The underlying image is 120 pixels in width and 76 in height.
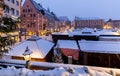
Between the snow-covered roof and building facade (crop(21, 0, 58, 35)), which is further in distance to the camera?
building facade (crop(21, 0, 58, 35))

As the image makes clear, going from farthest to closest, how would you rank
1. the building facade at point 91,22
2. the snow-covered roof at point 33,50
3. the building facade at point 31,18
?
the building facade at point 91,22, the building facade at point 31,18, the snow-covered roof at point 33,50

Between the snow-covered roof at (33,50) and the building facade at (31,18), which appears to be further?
the building facade at (31,18)

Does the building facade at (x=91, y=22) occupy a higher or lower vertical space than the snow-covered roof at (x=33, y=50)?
higher

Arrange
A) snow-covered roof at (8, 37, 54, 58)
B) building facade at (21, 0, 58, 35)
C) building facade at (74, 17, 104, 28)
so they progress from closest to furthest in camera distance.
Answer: snow-covered roof at (8, 37, 54, 58) < building facade at (21, 0, 58, 35) < building facade at (74, 17, 104, 28)

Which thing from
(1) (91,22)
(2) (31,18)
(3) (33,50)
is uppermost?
(2) (31,18)

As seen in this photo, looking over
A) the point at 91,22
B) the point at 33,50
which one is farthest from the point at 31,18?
the point at 91,22

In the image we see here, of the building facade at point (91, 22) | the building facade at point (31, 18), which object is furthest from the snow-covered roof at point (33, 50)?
the building facade at point (91, 22)

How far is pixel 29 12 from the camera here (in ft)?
192

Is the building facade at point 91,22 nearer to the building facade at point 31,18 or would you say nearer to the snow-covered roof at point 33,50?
the building facade at point 31,18

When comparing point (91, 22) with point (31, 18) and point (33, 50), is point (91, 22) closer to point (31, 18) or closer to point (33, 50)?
point (31, 18)

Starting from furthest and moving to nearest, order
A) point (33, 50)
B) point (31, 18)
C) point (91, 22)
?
1. point (91, 22)
2. point (31, 18)
3. point (33, 50)

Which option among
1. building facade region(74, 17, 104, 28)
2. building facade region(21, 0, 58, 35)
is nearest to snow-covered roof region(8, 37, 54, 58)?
building facade region(21, 0, 58, 35)

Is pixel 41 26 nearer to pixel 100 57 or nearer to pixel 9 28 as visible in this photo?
pixel 100 57

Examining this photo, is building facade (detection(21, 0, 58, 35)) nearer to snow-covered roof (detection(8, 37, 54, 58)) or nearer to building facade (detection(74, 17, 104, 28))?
snow-covered roof (detection(8, 37, 54, 58))
